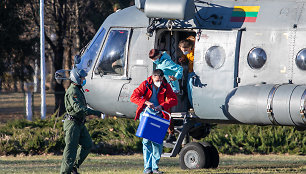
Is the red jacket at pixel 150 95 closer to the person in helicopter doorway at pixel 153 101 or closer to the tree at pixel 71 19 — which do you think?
the person in helicopter doorway at pixel 153 101

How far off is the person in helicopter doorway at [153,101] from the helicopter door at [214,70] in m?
1.38

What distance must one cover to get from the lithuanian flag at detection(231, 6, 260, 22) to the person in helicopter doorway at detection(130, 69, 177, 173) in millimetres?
2169

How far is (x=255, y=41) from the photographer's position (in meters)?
12.4

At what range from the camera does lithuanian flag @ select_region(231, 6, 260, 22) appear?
12492 millimetres

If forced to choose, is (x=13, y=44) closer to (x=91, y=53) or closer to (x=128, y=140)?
(x=128, y=140)

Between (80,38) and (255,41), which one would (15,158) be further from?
(80,38)

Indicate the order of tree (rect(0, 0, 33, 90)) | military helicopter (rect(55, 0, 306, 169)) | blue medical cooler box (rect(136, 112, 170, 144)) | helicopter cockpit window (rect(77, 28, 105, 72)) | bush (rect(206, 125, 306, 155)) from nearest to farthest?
blue medical cooler box (rect(136, 112, 170, 144)) < military helicopter (rect(55, 0, 306, 169)) < helicopter cockpit window (rect(77, 28, 105, 72)) < bush (rect(206, 125, 306, 155)) < tree (rect(0, 0, 33, 90))

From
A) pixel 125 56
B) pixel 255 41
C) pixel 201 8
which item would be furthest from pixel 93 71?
pixel 255 41

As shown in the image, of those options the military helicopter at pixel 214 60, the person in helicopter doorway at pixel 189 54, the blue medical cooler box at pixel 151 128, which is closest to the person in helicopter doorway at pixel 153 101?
the blue medical cooler box at pixel 151 128

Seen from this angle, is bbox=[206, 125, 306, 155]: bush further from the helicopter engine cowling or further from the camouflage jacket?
the camouflage jacket

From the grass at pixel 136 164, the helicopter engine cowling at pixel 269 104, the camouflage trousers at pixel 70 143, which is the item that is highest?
the helicopter engine cowling at pixel 269 104

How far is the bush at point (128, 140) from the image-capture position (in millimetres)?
16656

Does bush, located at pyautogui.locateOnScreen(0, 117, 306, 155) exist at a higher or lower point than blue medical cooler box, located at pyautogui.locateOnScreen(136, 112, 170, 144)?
lower

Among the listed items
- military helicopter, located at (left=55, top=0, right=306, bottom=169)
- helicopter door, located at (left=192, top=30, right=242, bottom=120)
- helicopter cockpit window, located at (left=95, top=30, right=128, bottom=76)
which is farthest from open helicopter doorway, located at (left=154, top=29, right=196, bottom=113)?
helicopter cockpit window, located at (left=95, top=30, right=128, bottom=76)
